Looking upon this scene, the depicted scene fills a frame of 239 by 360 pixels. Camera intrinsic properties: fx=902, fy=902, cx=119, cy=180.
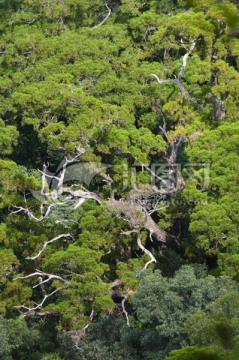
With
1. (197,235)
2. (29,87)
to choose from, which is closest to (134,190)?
(197,235)

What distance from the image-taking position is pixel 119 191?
14.4 m

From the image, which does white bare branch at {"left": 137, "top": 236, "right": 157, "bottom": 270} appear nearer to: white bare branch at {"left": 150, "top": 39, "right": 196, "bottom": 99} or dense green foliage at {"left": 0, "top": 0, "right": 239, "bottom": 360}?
dense green foliage at {"left": 0, "top": 0, "right": 239, "bottom": 360}

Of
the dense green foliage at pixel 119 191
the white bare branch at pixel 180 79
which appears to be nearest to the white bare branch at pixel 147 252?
the dense green foliage at pixel 119 191

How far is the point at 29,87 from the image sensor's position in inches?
A: 617

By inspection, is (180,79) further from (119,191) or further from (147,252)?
(147,252)

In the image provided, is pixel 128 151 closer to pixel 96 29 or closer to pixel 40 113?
pixel 40 113

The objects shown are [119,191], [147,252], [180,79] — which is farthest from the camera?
[180,79]

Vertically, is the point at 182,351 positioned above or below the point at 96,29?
above

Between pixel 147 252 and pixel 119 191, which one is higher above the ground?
pixel 119 191

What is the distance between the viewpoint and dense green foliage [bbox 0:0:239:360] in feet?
41.5

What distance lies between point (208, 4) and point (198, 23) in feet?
1.16

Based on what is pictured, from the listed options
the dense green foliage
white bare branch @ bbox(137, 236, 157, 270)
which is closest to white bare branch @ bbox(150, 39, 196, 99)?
the dense green foliage

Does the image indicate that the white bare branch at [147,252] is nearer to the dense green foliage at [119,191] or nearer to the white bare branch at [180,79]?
the dense green foliage at [119,191]

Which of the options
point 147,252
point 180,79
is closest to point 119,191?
point 147,252
